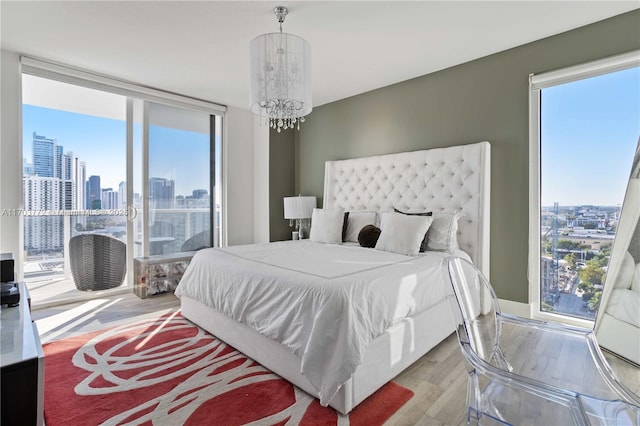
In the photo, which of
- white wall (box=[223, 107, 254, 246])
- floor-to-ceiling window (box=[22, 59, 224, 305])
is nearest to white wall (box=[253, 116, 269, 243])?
white wall (box=[223, 107, 254, 246])

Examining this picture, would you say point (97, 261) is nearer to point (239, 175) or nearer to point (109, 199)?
point (109, 199)

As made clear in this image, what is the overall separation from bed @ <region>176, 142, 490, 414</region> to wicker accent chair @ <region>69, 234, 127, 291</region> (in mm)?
1594

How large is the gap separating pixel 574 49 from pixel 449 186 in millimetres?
1520

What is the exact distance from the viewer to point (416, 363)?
2178mm

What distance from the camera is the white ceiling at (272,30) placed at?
7.82ft

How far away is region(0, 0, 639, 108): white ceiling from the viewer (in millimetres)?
2383

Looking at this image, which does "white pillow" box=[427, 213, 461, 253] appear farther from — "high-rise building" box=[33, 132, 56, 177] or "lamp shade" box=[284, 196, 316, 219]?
"high-rise building" box=[33, 132, 56, 177]

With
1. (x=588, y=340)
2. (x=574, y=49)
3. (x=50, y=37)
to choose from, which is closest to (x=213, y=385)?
(x=588, y=340)

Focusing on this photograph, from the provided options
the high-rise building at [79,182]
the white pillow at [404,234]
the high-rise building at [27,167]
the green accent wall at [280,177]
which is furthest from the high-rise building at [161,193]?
the white pillow at [404,234]

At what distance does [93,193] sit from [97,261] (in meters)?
0.83

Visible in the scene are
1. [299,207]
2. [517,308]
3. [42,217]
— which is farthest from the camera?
[299,207]

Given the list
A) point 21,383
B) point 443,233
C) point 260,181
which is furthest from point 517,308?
point 260,181

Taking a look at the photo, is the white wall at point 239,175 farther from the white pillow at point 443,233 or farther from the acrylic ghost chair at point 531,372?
the acrylic ghost chair at point 531,372

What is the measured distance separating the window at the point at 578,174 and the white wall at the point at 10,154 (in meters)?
5.02
